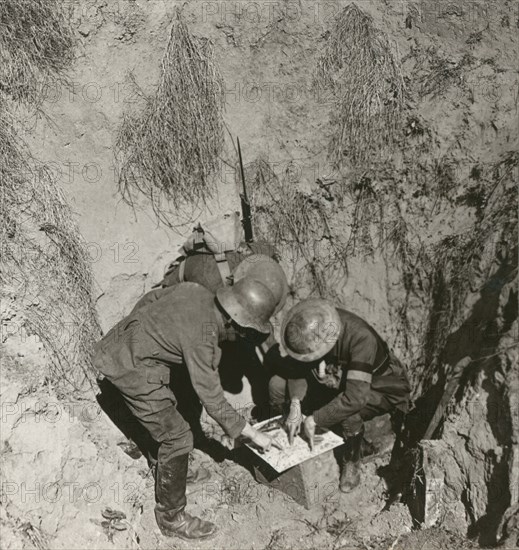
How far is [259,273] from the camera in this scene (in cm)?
490

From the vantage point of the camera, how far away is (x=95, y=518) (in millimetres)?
4477

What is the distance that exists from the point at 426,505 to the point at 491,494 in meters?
0.58

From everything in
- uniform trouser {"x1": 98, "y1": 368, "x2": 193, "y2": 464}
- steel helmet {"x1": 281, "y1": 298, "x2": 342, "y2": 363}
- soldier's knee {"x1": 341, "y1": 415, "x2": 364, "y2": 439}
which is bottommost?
soldier's knee {"x1": 341, "y1": 415, "x2": 364, "y2": 439}

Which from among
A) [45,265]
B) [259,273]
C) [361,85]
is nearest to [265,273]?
[259,273]

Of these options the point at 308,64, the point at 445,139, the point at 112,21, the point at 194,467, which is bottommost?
the point at 194,467

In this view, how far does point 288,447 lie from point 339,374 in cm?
82

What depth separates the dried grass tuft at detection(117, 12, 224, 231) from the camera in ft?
18.4

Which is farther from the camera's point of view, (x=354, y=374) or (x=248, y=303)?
(x=354, y=374)

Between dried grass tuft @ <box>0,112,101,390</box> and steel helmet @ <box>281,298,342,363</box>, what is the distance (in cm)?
183

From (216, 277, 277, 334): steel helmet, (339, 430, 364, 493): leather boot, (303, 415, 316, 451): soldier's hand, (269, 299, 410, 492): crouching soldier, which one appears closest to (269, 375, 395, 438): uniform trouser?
(269, 299, 410, 492): crouching soldier

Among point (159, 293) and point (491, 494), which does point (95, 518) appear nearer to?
point (159, 293)

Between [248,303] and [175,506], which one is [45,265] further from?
[175,506]

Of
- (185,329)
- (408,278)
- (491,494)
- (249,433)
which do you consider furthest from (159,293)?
(491,494)

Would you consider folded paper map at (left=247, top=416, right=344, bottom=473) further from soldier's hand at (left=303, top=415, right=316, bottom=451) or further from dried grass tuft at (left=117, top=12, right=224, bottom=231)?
dried grass tuft at (left=117, top=12, right=224, bottom=231)
